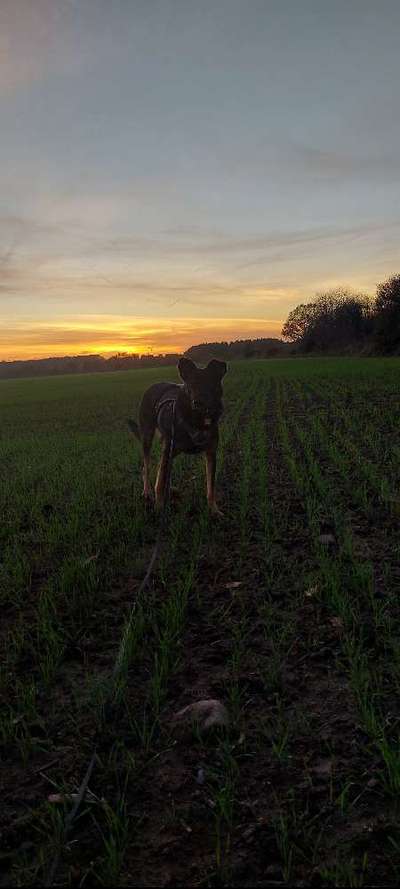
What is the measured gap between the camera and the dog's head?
604cm

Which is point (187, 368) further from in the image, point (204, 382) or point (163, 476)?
point (163, 476)

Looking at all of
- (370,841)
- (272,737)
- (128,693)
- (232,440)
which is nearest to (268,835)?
(370,841)

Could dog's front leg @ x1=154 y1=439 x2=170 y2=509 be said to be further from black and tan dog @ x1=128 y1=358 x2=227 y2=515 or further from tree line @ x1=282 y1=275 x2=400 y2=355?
tree line @ x1=282 y1=275 x2=400 y2=355

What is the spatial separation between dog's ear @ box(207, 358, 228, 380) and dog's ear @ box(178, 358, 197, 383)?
0.64ft

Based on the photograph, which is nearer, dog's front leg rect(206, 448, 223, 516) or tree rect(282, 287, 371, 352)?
dog's front leg rect(206, 448, 223, 516)

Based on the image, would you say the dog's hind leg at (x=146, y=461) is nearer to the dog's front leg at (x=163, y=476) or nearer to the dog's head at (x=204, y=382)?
the dog's front leg at (x=163, y=476)

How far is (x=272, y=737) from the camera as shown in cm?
273

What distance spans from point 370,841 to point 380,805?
0.20 metres

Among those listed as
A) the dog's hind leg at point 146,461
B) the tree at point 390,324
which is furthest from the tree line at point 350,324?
the dog's hind leg at point 146,461

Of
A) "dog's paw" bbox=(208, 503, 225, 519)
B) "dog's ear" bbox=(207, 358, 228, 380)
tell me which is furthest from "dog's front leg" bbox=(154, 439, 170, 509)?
"dog's ear" bbox=(207, 358, 228, 380)

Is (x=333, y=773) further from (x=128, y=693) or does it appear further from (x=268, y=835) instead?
(x=128, y=693)

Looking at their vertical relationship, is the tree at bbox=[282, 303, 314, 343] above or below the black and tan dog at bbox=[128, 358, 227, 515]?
above

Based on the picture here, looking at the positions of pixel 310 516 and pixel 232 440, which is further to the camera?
pixel 232 440

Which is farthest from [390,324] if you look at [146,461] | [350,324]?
[146,461]
